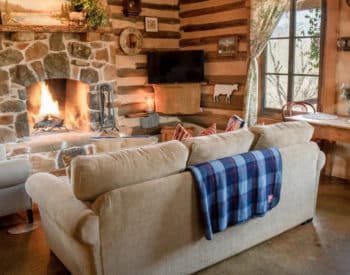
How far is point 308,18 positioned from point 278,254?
10.2 ft

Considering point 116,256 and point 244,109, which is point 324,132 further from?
point 116,256

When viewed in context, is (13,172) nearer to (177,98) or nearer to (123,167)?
(123,167)

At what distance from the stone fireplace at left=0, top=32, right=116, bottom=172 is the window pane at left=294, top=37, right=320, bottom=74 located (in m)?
2.64

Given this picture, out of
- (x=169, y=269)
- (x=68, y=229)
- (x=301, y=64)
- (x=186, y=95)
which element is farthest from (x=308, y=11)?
(x=68, y=229)

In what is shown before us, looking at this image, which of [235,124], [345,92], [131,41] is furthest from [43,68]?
[345,92]

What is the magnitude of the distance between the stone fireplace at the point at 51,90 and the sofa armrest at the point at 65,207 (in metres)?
2.45

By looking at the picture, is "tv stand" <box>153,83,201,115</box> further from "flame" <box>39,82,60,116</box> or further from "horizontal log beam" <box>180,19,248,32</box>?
"flame" <box>39,82,60,116</box>

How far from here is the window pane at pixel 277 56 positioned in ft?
16.7

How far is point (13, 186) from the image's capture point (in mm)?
3406

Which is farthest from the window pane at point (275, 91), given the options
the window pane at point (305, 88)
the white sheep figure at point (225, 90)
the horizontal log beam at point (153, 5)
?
the horizontal log beam at point (153, 5)

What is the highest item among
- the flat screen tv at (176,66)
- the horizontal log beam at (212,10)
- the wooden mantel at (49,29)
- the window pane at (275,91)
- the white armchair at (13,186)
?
the horizontal log beam at (212,10)

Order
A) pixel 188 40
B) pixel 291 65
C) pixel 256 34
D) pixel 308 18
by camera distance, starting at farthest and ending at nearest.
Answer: pixel 188 40 < pixel 256 34 < pixel 291 65 < pixel 308 18

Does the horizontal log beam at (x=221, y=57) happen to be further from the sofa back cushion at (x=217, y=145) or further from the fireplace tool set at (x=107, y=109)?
the sofa back cushion at (x=217, y=145)

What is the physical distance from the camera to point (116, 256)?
222cm
